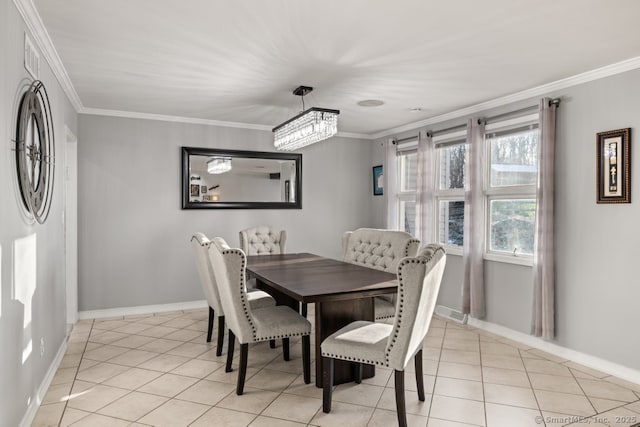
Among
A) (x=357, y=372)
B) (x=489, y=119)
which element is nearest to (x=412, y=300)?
(x=357, y=372)

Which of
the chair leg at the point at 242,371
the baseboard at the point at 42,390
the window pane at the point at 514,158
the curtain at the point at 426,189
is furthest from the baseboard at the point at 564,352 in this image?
the baseboard at the point at 42,390

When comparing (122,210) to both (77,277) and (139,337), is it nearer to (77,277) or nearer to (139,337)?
(77,277)

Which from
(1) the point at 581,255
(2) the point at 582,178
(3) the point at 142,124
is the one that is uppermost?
(3) the point at 142,124

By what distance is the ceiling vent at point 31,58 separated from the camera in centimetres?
248

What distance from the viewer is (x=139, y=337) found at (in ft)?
13.8

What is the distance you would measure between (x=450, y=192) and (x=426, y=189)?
0.96 feet

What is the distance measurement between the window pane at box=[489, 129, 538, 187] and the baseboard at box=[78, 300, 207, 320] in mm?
3814

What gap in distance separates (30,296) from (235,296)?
1.21 m

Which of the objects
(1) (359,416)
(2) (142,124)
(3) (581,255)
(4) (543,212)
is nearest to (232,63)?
(2) (142,124)

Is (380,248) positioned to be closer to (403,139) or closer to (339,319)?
(339,319)

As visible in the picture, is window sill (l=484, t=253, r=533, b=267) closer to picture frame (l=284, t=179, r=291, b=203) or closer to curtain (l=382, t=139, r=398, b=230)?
curtain (l=382, t=139, r=398, b=230)

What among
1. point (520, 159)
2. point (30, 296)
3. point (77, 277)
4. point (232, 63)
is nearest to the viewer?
point (30, 296)

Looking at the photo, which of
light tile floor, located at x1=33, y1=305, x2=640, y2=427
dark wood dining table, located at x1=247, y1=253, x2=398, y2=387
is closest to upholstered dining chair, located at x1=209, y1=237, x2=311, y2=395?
dark wood dining table, located at x1=247, y1=253, x2=398, y2=387

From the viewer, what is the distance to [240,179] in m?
5.62
